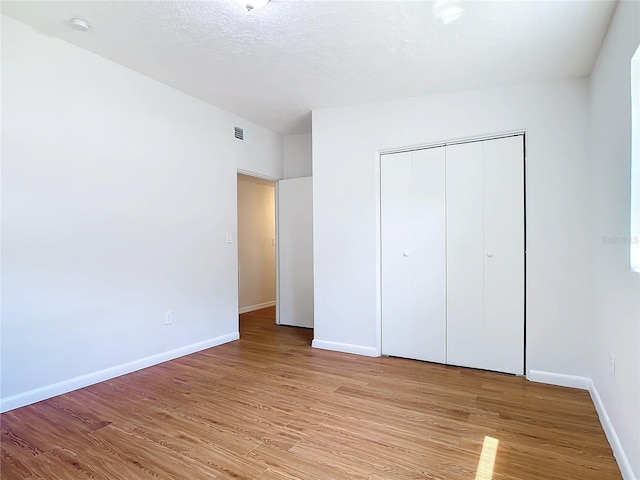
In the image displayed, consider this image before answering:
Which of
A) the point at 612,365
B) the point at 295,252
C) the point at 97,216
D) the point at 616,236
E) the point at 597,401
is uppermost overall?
the point at 97,216

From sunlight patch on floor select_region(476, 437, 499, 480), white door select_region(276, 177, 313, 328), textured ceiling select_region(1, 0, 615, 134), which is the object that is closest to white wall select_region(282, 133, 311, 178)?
white door select_region(276, 177, 313, 328)

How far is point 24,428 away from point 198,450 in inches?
44.4

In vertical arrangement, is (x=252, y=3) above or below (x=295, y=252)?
above

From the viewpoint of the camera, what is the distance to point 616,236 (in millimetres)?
1974

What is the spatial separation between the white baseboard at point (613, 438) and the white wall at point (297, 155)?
12.0 feet

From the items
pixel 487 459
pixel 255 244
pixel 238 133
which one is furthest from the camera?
pixel 255 244

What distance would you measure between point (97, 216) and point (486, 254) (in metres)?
3.22

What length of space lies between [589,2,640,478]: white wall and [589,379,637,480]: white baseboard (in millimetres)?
40

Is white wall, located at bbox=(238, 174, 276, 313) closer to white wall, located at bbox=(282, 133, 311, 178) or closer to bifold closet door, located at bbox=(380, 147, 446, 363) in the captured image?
white wall, located at bbox=(282, 133, 311, 178)

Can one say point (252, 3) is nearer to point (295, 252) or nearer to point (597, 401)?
point (295, 252)

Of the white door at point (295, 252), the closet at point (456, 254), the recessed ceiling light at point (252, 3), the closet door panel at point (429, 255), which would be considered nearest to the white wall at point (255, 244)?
the white door at point (295, 252)

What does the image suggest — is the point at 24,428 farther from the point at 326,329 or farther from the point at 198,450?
the point at 326,329

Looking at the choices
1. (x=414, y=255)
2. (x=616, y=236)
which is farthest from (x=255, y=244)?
(x=616, y=236)

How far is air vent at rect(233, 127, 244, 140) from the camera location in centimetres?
410
